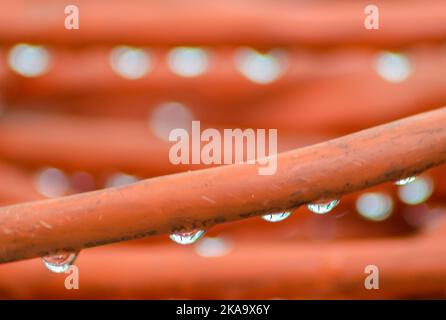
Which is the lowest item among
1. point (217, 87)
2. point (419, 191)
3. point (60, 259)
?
point (60, 259)

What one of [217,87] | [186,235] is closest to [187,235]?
[186,235]

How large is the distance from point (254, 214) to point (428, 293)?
53 centimetres

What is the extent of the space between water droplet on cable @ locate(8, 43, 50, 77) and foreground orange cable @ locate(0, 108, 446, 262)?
25.3 inches

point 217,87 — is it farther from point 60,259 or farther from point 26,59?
point 60,259

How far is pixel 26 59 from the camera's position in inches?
34.7

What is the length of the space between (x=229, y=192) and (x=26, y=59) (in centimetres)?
68

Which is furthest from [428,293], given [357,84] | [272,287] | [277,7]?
[277,7]

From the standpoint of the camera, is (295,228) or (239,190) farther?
(295,228)

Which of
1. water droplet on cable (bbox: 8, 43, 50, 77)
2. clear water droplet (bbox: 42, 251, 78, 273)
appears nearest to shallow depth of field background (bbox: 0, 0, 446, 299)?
water droplet on cable (bbox: 8, 43, 50, 77)

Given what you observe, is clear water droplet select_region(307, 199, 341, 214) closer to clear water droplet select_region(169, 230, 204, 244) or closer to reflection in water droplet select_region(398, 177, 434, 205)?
clear water droplet select_region(169, 230, 204, 244)

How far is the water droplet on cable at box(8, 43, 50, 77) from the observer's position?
0.88 metres

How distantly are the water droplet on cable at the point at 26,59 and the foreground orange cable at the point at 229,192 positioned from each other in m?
0.64
